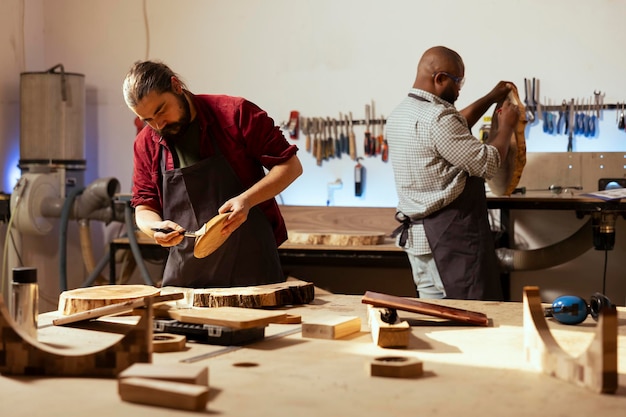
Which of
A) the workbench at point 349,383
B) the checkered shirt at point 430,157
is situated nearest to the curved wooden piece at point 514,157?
Answer: the checkered shirt at point 430,157

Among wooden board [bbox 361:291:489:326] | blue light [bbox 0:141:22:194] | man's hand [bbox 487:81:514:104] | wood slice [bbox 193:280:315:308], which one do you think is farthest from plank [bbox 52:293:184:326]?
blue light [bbox 0:141:22:194]

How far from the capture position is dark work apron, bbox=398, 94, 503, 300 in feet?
11.3

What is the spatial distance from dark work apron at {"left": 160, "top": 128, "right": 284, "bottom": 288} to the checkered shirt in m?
0.89

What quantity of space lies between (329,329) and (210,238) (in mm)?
857

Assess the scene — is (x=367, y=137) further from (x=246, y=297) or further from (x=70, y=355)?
(x=70, y=355)

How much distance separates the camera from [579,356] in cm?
141

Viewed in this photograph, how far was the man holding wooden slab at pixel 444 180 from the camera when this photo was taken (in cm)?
339

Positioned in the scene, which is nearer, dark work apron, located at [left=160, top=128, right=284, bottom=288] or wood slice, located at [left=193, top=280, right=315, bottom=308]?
wood slice, located at [left=193, top=280, right=315, bottom=308]

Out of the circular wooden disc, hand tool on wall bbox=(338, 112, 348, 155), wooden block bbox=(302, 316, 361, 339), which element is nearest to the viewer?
wooden block bbox=(302, 316, 361, 339)

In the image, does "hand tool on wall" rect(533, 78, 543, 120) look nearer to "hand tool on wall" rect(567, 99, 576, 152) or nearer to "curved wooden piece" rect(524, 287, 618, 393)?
"hand tool on wall" rect(567, 99, 576, 152)

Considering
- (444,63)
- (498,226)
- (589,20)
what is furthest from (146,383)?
(589,20)

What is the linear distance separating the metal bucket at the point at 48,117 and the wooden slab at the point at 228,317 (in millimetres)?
3866

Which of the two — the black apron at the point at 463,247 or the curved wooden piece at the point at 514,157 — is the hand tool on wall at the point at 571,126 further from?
the black apron at the point at 463,247

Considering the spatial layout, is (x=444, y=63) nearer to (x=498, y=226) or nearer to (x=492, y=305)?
(x=492, y=305)
